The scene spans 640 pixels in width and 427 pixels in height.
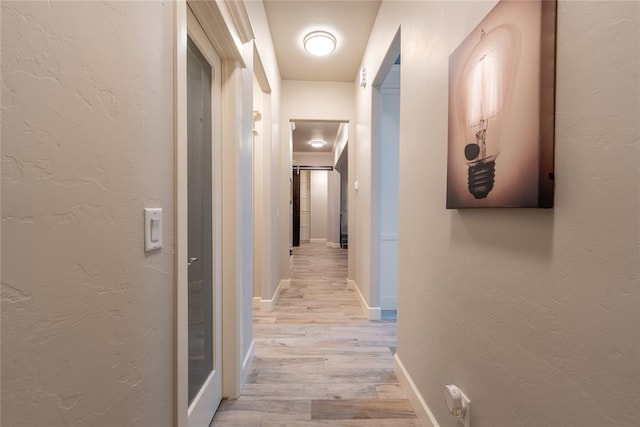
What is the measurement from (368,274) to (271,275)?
105 centimetres

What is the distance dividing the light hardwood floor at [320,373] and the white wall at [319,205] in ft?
21.1

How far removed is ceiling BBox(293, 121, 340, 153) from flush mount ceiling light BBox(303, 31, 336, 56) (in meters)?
2.17

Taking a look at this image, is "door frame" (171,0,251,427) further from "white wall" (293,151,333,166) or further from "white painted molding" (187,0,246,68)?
"white wall" (293,151,333,166)

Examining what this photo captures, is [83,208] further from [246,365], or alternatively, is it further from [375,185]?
[375,185]

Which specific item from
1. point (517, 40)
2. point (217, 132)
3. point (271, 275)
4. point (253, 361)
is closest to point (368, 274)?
point (271, 275)

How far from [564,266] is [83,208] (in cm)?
109

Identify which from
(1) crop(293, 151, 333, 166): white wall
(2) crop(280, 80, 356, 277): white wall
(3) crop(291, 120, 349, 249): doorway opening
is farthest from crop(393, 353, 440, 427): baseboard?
(1) crop(293, 151, 333, 166): white wall

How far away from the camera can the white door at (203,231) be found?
4.14 ft

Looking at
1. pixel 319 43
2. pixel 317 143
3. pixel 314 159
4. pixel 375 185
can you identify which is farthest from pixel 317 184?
pixel 375 185

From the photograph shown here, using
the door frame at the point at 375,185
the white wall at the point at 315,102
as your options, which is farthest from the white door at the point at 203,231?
the white wall at the point at 315,102

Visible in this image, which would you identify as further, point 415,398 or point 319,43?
point 319,43

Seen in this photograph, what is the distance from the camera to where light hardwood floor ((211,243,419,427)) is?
1497 mm

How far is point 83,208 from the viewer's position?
570mm

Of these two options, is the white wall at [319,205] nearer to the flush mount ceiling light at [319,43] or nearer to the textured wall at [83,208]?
the flush mount ceiling light at [319,43]
